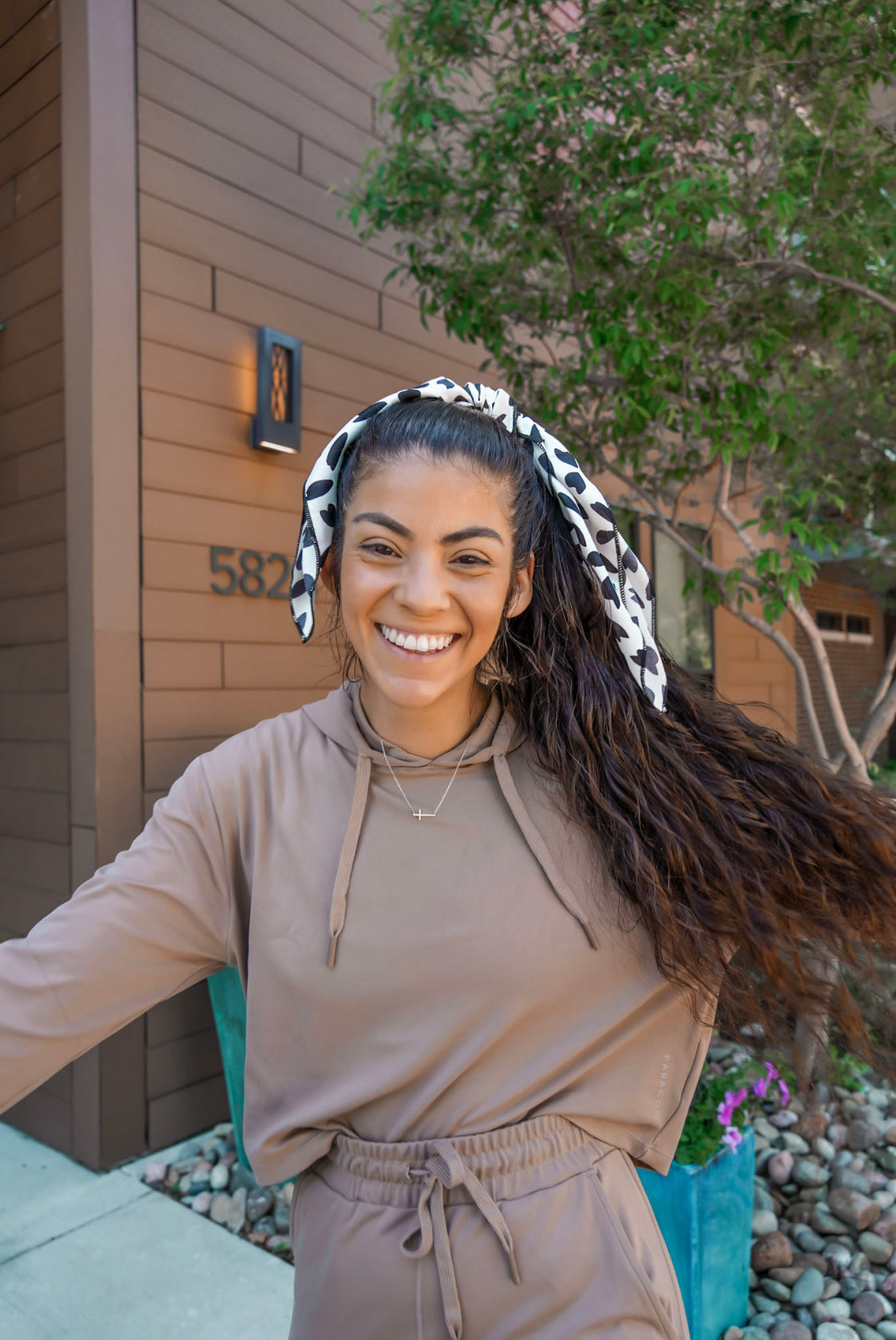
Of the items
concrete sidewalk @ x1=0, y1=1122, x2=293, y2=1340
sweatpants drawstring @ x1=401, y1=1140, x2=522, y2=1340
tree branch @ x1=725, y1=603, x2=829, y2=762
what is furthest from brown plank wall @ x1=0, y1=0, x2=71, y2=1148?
tree branch @ x1=725, y1=603, x2=829, y2=762

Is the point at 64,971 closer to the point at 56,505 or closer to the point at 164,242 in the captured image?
the point at 56,505

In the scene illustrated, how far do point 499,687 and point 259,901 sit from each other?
0.46 meters

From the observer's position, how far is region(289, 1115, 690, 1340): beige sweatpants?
107cm

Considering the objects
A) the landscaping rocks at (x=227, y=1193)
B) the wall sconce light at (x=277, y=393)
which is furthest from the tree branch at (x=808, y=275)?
the landscaping rocks at (x=227, y=1193)

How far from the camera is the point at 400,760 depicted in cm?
126

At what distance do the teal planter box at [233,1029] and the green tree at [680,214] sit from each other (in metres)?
2.04

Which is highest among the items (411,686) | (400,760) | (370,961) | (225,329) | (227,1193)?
(225,329)

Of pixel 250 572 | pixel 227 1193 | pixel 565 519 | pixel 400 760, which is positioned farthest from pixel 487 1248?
pixel 250 572

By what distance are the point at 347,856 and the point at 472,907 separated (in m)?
0.16

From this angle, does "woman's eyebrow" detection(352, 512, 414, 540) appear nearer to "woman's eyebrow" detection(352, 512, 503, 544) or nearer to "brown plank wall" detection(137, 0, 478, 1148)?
"woman's eyebrow" detection(352, 512, 503, 544)

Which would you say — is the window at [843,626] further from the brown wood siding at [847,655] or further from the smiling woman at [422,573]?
the smiling woman at [422,573]

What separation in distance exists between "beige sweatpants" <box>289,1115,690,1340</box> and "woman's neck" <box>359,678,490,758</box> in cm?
48

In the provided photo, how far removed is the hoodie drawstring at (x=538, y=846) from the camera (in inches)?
46.0

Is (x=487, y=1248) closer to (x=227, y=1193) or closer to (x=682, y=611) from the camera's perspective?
(x=227, y=1193)
